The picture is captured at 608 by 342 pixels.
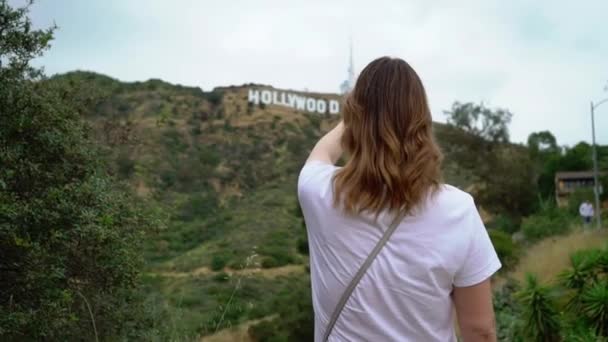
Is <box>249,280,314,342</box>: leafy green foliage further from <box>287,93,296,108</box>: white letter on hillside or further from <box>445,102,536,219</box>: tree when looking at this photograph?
<box>287,93,296,108</box>: white letter on hillside

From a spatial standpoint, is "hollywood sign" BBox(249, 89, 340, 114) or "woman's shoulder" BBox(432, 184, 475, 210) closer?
"woman's shoulder" BBox(432, 184, 475, 210)

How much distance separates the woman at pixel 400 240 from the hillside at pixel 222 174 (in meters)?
7.24

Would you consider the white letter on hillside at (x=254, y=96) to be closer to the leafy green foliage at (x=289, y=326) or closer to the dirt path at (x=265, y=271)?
the dirt path at (x=265, y=271)

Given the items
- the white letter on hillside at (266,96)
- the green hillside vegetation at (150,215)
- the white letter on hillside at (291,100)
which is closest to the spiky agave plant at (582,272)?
the green hillside vegetation at (150,215)

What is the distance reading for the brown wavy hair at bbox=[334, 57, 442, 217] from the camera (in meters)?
1.87

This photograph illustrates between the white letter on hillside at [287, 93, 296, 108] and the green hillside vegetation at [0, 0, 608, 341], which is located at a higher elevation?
the white letter on hillside at [287, 93, 296, 108]

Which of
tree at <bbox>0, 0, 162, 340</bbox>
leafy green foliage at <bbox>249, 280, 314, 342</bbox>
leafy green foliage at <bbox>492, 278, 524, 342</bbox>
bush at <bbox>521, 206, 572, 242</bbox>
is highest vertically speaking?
tree at <bbox>0, 0, 162, 340</bbox>

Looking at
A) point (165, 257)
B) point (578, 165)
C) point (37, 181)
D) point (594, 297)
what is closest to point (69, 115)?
point (37, 181)

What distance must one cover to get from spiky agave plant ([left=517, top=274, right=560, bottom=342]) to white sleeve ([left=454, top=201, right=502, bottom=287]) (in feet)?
25.4

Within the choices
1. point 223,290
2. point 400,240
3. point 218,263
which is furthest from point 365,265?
point 218,263

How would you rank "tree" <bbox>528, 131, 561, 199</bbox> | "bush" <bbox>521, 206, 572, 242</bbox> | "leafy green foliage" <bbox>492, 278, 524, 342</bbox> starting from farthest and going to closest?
"tree" <bbox>528, 131, 561, 199</bbox> → "bush" <bbox>521, 206, 572, 242</bbox> → "leafy green foliage" <bbox>492, 278, 524, 342</bbox>

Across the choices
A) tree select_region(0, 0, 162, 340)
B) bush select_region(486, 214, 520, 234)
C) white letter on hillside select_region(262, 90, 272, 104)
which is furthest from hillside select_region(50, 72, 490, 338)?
bush select_region(486, 214, 520, 234)

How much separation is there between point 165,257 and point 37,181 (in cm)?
2399

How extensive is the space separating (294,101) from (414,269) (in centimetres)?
7040
